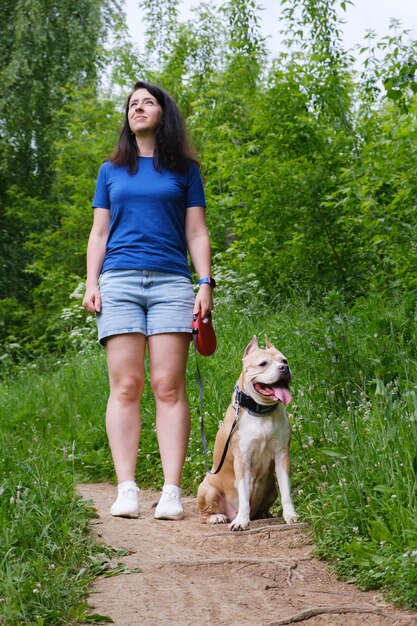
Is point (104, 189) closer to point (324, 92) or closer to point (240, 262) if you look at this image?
point (324, 92)

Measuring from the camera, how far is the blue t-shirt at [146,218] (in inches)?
175

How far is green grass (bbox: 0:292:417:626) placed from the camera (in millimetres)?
3082

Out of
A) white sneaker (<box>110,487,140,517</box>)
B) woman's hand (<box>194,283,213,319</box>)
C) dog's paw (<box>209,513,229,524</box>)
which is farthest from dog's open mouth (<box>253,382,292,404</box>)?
white sneaker (<box>110,487,140,517</box>)

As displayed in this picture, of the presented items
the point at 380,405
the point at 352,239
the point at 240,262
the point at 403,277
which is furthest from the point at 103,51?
the point at 380,405

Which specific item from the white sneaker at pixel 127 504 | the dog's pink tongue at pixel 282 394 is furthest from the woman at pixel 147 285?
the dog's pink tongue at pixel 282 394

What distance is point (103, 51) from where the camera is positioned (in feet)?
53.7

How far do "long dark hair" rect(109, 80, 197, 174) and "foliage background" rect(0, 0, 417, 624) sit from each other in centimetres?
147

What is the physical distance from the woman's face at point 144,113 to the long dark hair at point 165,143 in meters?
0.04

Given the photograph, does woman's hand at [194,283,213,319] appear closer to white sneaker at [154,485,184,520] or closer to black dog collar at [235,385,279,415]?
black dog collar at [235,385,279,415]

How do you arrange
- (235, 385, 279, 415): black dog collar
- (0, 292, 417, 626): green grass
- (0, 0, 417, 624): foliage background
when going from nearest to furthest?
1. (0, 292, 417, 626): green grass
2. (0, 0, 417, 624): foliage background
3. (235, 385, 279, 415): black dog collar

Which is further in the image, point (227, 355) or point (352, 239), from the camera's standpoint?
point (352, 239)

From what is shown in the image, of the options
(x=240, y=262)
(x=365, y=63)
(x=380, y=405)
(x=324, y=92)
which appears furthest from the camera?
(x=240, y=262)

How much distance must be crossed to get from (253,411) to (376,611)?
1.53m

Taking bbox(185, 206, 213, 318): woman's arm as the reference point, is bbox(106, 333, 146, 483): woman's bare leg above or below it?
below
